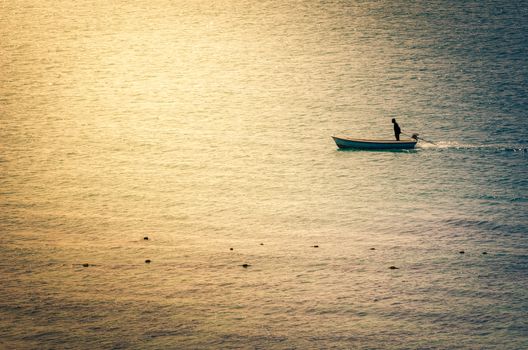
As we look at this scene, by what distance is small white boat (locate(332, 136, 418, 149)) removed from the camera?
163 ft

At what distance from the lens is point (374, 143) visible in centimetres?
4975

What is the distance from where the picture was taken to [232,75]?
75062mm

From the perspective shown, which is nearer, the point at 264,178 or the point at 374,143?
the point at 264,178

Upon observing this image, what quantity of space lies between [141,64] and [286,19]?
19.6 metres

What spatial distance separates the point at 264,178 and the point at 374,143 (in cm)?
812

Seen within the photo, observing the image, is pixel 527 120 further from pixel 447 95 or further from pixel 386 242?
pixel 386 242

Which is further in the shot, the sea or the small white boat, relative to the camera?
the small white boat

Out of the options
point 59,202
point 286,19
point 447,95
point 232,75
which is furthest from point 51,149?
point 286,19

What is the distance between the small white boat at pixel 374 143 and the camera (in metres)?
49.6

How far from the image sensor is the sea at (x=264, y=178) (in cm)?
2691

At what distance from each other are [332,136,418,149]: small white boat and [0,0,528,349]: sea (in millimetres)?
562

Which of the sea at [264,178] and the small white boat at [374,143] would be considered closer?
the sea at [264,178]

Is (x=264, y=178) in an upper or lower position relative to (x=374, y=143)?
upper

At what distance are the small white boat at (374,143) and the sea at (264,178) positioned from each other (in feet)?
1.84
